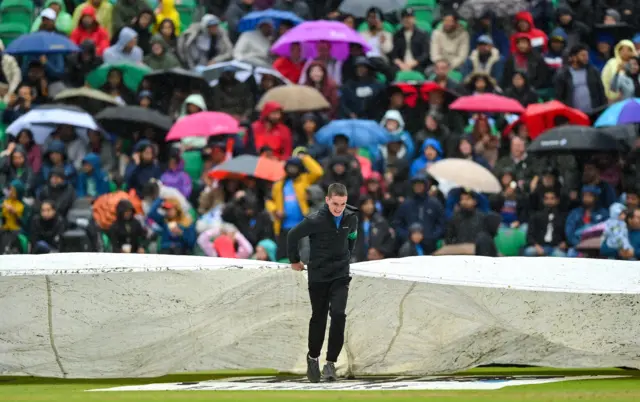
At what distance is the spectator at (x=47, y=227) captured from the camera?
69.1ft

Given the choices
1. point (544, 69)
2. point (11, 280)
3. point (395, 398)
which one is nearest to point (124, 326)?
point (11, 280)

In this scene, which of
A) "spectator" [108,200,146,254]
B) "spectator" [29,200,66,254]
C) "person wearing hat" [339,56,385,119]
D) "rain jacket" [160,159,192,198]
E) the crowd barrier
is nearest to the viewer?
the crowd barrier

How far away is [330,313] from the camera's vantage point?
1285 cm

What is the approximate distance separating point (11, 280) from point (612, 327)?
5018 millimetres

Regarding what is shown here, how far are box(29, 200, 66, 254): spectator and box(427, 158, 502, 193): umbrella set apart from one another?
15.8ft

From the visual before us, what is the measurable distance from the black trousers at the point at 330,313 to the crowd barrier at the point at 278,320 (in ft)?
2.28

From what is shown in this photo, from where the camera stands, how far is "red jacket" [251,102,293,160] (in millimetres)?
22562

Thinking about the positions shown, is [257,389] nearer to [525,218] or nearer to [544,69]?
[525,218]

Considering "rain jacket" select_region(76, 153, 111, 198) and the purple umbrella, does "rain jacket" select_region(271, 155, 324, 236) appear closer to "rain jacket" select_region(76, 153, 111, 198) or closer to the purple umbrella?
"rain jacket" select_region(76, 153, 111, 198)

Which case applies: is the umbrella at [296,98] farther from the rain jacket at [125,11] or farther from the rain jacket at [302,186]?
the rain jacket at [125,11]

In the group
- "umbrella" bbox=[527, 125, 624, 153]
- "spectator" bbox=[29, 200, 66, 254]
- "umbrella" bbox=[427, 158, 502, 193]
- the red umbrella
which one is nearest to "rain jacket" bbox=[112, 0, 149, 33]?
"spectator" bbox=[29, 200, 66, 254]

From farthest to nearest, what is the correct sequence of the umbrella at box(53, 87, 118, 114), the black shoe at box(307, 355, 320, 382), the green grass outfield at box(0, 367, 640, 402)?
the umbrella at box(53, 87, 118, 114) < the black shoe at box(307, 355, 320, 382) < the green grass outfield at box(0, 367, 640, 402)

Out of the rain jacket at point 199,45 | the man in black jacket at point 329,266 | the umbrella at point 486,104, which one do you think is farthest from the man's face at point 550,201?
the man in black jacket at point 329,266

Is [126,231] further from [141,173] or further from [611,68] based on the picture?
[611,68]
